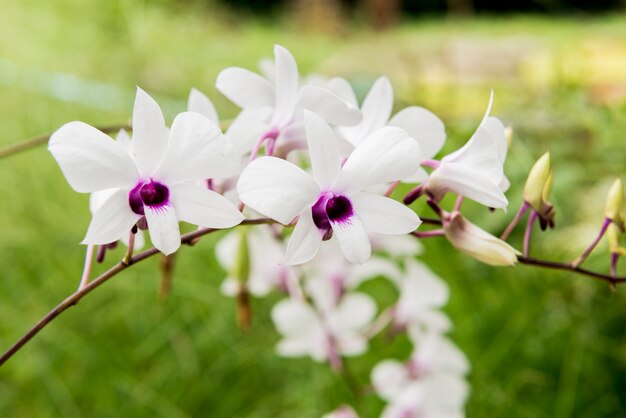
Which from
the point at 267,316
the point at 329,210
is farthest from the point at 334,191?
the point at 267,316

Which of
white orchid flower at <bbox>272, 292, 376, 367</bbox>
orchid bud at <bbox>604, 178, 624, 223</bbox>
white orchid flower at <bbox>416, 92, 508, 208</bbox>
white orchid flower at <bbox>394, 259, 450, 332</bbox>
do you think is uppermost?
white orchid flower at <bbox>416, 92, 508, 208</bbox>

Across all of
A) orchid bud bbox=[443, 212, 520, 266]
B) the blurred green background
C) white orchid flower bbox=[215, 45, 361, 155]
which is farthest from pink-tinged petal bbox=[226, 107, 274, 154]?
the blurred green background

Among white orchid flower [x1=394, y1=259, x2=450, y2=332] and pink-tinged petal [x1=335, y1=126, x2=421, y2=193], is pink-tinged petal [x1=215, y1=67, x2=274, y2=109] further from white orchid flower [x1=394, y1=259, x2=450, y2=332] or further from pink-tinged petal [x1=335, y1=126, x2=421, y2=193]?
white orchid flower [x1=394, y1=259, x2=450, y2=332]

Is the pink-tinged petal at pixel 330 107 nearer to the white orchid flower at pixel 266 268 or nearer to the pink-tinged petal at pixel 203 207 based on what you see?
the pink-tinged petal at pixel 203 207

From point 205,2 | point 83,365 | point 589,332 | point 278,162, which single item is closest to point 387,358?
point 589,332

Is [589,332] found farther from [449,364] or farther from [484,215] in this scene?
[449,364]
